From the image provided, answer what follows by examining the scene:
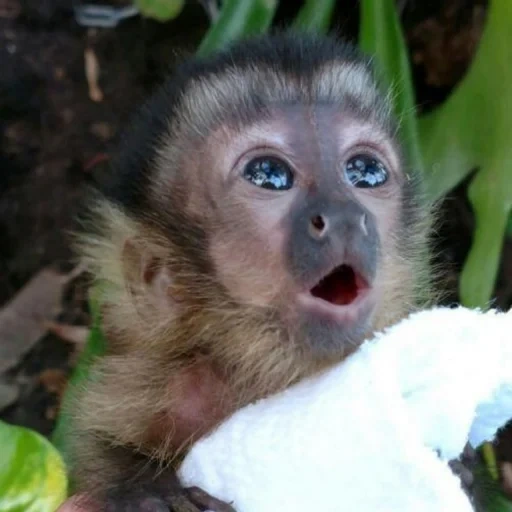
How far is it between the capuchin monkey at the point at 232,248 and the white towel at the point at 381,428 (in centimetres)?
9

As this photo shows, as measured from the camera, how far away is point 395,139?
1545mm

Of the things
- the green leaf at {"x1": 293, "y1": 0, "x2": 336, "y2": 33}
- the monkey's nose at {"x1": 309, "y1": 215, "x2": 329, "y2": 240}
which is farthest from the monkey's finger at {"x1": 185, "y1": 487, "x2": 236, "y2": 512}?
the green leaf at {"x1": 293, "y1": 0, "x2": 336, "y2": 33}

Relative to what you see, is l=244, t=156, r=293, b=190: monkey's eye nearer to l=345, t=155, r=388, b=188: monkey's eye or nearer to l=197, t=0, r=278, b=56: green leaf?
l=345, t=155, r=388, b=188: monkey's eye

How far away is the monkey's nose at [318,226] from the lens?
3.93 ft

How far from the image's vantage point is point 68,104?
8.35 feet

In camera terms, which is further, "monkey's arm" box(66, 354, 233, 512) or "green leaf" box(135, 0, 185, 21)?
"green leaf" box(135, 0, 185, 21)

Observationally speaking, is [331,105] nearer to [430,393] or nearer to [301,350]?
[301,350]

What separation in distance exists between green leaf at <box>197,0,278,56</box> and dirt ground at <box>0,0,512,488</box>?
1.72 ft

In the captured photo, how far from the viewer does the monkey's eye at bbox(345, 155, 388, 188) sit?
1.39 metres

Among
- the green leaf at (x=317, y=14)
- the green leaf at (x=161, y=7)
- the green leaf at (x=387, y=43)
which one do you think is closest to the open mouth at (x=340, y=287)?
the green leaf at (x=387, y=43)

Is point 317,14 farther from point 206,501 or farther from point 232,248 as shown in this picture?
point 206,501

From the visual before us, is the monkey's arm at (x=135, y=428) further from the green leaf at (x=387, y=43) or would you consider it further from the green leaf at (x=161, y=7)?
the green leaf at (x=161, y=7)

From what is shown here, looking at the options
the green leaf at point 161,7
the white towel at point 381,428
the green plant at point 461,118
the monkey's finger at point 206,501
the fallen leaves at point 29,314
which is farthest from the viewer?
the fallen leaves at point 29,314

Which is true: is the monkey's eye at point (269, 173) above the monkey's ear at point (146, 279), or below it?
above
